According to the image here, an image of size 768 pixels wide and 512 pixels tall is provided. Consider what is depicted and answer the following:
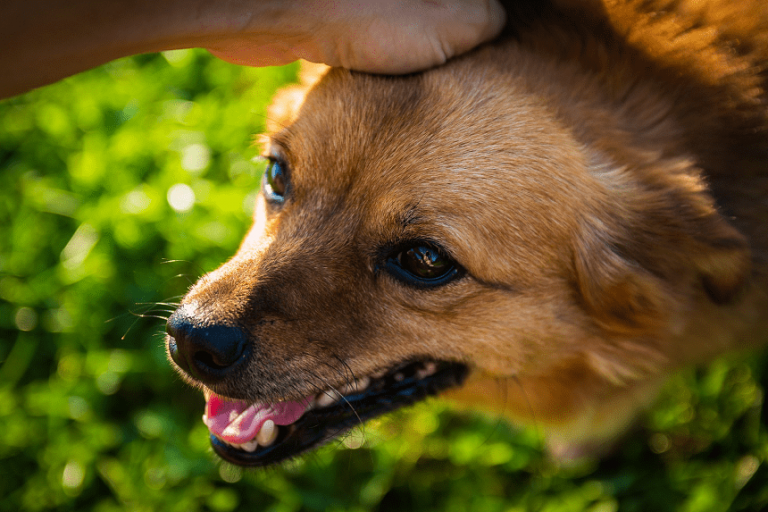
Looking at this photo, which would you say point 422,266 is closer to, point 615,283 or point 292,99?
point 615,283

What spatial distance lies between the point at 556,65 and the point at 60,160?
11.7ft

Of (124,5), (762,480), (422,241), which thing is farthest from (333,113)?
(762,480)

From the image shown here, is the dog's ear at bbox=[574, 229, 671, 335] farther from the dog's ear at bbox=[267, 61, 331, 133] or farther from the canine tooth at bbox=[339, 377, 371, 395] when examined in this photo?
the dog's ear at bbox=[267, 61, 331, 133]

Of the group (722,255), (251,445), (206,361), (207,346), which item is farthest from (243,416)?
(722,255)

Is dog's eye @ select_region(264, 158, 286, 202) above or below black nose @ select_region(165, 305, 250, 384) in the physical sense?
above

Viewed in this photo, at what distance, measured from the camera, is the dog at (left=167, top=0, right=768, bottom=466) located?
6.40 ft

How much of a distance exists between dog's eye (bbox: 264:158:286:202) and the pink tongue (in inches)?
33.4

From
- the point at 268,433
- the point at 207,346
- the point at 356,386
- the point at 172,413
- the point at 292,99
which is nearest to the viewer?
the point at 207,346

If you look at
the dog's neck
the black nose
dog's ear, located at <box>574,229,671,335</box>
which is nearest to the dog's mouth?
the black nose

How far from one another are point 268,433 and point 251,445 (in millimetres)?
92

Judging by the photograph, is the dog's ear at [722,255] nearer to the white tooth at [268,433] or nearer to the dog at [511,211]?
the dog at [511,211]

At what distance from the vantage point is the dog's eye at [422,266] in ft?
6.54

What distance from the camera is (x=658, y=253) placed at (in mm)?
2045

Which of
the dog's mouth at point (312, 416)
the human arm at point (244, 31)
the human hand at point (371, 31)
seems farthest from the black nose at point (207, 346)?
the human hand at point (371, 31)
